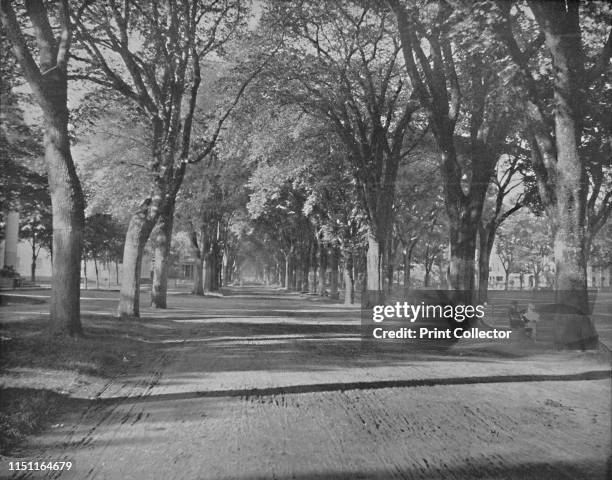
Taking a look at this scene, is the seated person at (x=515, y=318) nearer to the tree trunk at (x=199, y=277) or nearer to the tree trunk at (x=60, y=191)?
the tree trunk at (x=60, y=191)

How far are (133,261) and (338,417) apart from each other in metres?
12.1

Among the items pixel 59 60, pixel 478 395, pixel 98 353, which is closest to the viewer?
pixel 478 395

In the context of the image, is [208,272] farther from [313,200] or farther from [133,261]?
[133,261]

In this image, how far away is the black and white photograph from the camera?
4.77m

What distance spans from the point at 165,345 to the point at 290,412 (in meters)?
6.45

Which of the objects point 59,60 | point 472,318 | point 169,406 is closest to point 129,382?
point 169,406

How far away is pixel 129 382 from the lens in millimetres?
7688

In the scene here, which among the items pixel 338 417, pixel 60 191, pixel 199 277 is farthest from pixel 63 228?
pixel 199 277

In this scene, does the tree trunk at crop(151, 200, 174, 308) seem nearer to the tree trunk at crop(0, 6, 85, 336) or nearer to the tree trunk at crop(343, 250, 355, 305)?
the tree trunk at crop(343, 250, 355, 305)

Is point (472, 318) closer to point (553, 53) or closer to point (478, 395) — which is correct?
point (478, 395)

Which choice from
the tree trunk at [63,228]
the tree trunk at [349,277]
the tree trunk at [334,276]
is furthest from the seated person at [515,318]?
the tree trunk at [334,276]

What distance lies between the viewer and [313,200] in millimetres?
27438

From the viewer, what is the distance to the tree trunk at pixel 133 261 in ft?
53.3

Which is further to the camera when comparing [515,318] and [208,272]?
[208,272]
